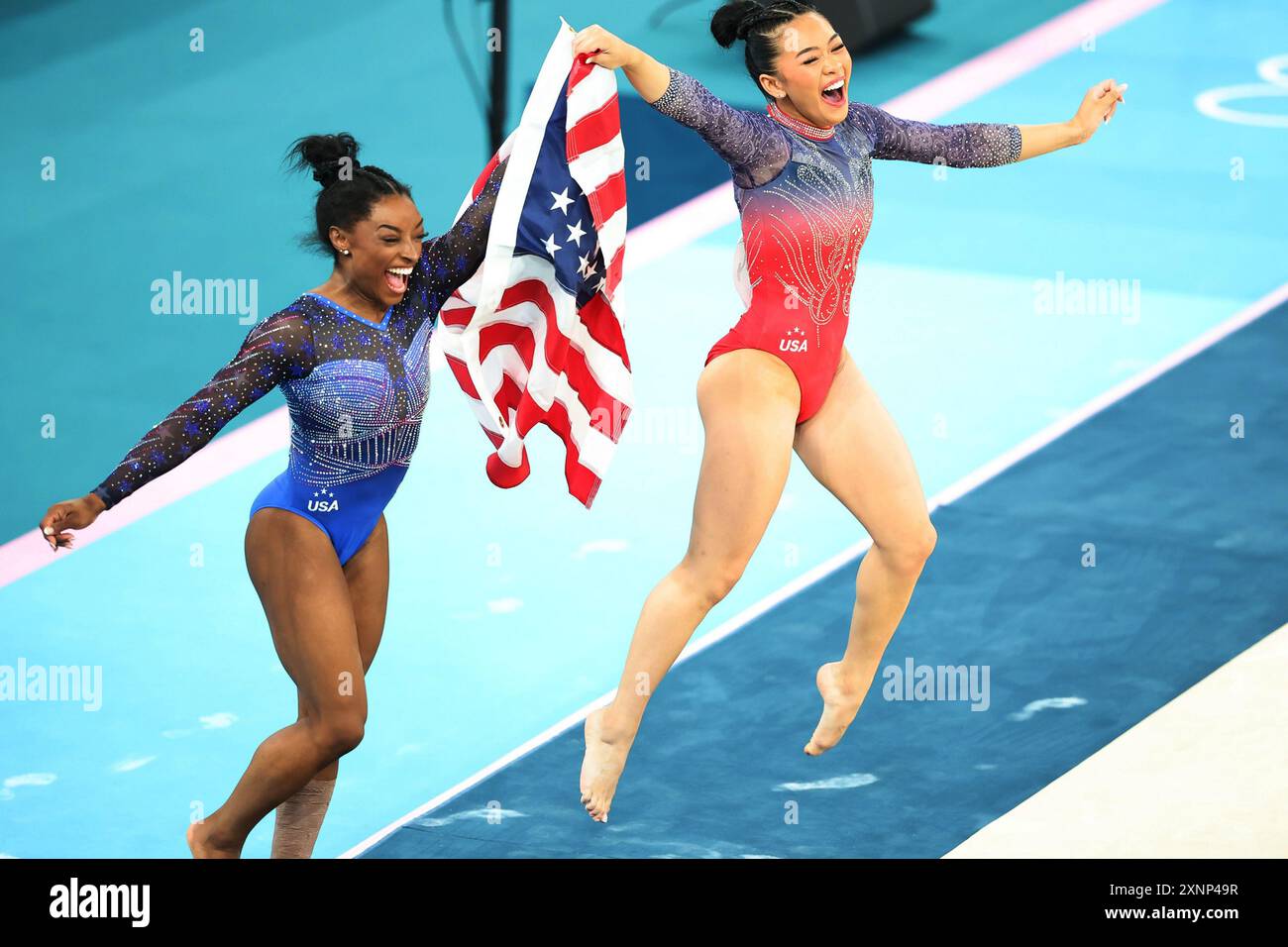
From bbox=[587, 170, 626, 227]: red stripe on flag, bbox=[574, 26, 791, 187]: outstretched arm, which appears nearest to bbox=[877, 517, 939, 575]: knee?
bbox=[574, 26, 791, 187]: outstretched arm

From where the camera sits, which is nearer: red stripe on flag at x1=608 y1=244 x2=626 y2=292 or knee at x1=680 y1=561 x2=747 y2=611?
knee at x1=680 y1=561 x2=747 y2=611

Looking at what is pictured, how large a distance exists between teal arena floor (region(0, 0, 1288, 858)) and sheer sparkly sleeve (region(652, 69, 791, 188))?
7.22 feet

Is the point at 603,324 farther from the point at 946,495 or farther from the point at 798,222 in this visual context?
the point at 946,495

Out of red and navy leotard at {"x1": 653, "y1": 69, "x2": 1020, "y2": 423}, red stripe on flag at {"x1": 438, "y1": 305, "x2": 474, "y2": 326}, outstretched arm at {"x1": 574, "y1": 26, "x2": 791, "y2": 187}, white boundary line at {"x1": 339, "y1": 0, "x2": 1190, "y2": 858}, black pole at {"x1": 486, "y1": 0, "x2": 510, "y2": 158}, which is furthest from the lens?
black pole at {"x1": 486, "y1": 0, "x2": 510, "y2": 158}

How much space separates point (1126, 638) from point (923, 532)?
204 centimetres

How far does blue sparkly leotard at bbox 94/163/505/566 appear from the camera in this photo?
5.90 metres

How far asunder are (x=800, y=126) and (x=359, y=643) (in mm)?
1969

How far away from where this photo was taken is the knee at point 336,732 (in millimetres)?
Result: 6094

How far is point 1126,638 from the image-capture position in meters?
8.31

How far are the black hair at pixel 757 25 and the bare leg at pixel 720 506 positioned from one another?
845mm

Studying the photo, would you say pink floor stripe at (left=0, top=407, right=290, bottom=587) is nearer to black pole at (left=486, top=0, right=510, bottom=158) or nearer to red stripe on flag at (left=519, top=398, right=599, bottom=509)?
black pole at (left=486, top=0, right=510, bottom=158)

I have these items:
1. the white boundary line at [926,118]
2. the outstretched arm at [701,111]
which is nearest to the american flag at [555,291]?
the outstretched arm at [701,111]
